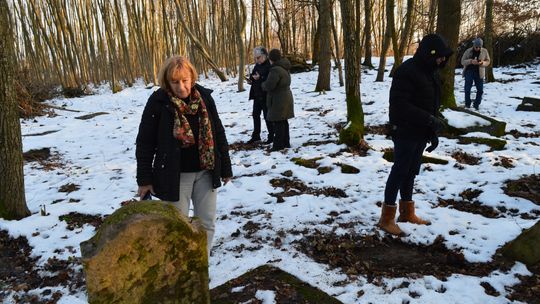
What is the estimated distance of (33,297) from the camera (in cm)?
339

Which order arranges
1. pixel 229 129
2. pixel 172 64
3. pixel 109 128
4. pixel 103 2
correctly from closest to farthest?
pixel 172 64 < pixel 229 129 < pixel 109 128 < pixel 103 2

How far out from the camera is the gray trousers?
325 cm

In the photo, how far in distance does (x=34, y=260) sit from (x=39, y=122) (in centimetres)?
1002

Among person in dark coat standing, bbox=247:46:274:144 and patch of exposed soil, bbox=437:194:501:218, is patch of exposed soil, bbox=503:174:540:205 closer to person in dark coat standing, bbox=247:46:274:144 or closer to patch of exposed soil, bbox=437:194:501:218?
patch of exposed soil, bbox=437:194:501:218

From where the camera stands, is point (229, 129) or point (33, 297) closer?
point (33, 297)

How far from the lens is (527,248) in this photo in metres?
3.40

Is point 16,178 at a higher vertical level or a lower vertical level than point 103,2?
lower

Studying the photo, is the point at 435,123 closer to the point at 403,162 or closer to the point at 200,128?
the point at 403,162

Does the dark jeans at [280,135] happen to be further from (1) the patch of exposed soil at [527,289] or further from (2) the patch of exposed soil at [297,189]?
(1) the patch of exposed soil at [527,289]

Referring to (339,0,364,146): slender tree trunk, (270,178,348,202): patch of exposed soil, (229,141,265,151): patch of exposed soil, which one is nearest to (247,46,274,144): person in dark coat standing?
(229,141,265,151): patch of exposed soil

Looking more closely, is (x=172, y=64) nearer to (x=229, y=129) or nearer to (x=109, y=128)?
(x=229, y=129)

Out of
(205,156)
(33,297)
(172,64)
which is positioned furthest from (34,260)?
(172,64)

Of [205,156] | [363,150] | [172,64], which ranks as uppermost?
[172,64]

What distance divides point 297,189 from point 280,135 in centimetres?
216
